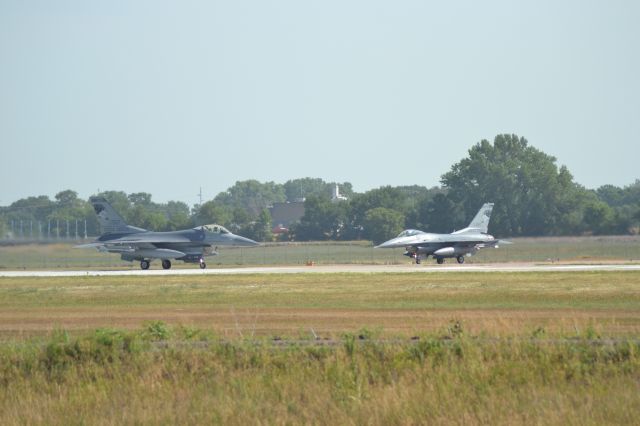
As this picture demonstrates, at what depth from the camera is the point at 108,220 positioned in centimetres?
5572

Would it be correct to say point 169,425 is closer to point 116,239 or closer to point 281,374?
point 281,374

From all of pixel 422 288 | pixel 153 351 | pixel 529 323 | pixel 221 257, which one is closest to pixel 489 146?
pixel 221 257

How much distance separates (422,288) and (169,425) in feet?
70.7

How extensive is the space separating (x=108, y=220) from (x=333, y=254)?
69.7ft

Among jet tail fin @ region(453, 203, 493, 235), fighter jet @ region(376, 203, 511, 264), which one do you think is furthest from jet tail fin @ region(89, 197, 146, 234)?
jet tail fin @ region(453, 203, 493, 235)

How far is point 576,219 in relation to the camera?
283 ft

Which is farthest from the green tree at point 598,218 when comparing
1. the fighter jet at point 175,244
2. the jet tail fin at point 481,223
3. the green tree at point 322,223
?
the fighter jet at point 175,244

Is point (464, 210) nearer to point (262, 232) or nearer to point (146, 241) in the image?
point (262, 232)

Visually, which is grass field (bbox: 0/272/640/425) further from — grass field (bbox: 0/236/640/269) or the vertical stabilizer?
the vertical stabilizer

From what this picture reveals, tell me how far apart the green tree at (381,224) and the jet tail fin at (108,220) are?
133 feet

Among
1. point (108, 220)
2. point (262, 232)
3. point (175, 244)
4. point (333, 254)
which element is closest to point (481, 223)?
point (333, 254)

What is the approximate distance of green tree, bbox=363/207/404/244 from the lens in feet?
309

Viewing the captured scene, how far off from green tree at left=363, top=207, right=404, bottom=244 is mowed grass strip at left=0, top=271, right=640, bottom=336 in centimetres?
5196

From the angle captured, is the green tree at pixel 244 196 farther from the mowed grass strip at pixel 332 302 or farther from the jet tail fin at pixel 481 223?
the mowed grass strip at pixel 332 302
